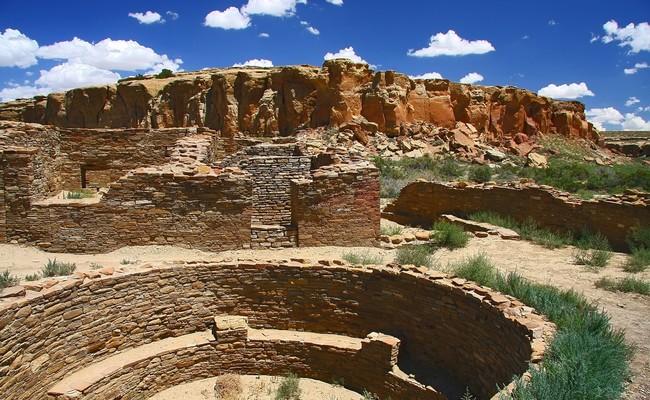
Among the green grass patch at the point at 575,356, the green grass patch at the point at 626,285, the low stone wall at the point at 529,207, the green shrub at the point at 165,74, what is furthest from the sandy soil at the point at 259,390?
the green shrub at the point at 165,74

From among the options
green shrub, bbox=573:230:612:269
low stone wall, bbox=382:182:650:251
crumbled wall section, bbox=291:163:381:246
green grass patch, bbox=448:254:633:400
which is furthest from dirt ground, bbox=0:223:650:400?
green grass patch, bbox=448:254:633:400

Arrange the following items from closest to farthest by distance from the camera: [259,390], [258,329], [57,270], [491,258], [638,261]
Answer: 1. [259,390]
2. [57,270]
3. [258,329]
4. [638,261]
5. [491,258]

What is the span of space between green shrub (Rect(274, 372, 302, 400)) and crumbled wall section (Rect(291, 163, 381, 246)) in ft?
11.6

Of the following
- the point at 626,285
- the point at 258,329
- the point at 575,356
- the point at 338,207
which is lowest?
the point at 258,329

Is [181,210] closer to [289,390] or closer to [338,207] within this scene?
[338,207]

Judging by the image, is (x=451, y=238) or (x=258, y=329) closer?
(x=258, y=329)

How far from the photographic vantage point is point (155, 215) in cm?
945

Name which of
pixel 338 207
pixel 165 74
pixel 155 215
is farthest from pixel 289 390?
pixel 165 74

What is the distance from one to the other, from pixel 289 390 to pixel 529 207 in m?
8.17

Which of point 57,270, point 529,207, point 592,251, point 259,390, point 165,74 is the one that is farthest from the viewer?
point 165,74

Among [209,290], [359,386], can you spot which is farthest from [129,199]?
[359,386]

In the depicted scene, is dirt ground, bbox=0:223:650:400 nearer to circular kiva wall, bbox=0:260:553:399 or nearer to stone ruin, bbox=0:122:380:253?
stone ruin, bbox=0:122:380:253

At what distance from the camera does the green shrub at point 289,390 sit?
6348 mm

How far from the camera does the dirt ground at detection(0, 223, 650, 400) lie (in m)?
6.77
